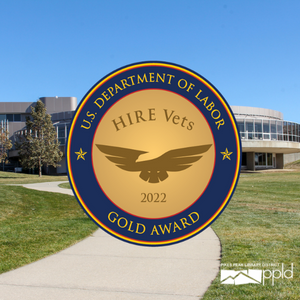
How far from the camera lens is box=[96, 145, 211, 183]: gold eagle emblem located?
218cm

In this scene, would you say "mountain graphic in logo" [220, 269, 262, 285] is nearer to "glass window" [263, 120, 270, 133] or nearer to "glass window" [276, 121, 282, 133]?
"glass window" [263, 120, 270, 133]

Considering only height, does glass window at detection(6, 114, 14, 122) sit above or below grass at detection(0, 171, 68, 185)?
above

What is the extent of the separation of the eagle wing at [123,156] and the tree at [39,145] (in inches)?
Answer: 1262

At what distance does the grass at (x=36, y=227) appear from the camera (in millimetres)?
5523

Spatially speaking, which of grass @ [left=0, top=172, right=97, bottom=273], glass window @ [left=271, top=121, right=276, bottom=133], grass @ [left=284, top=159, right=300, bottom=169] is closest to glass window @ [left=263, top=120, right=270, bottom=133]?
glass window @ [left=271, top=121, right=276, bottom=133]

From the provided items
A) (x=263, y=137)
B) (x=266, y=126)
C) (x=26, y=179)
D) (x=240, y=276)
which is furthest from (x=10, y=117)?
(x=240, y=276)

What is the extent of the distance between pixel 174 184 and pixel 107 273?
8.12 feet

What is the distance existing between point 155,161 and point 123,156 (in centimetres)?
22

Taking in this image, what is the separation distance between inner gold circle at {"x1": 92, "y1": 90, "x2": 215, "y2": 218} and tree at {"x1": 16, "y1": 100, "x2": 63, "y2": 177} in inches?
1260

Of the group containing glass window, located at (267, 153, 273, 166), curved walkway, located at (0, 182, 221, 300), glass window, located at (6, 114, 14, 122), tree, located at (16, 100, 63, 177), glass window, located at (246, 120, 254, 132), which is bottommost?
curved walkway, located at (0, 182, 221, 300)

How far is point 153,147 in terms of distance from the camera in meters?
2.21

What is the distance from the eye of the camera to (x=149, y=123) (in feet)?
7.47

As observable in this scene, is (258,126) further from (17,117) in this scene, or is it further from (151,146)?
(151,146)

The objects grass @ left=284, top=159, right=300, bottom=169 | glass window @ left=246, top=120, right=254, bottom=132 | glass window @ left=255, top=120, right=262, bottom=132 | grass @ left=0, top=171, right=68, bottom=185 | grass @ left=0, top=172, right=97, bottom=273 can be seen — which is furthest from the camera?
grass @ left=284, top=159, right=300, bottom=169
